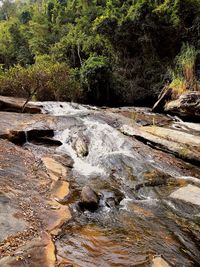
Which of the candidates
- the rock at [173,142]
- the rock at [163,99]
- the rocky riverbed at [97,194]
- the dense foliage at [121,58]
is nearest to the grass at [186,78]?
the rock at [163,99]

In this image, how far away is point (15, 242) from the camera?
3.47 meters

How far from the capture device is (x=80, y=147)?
802cm

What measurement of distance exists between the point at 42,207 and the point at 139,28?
43.3ft

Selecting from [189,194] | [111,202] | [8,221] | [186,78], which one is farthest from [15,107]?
[8,221]

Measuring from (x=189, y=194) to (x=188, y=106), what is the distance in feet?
19.7

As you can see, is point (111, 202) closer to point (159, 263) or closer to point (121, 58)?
point (159, 263)

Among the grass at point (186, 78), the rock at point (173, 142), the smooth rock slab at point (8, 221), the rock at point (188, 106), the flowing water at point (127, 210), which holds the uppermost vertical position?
the grass at point (186, 78)

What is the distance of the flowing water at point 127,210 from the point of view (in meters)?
3.76

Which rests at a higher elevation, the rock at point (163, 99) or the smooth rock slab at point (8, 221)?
the rock at point (163, 99)

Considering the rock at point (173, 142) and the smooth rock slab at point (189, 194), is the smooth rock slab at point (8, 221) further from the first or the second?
the rock at point (173, 142)

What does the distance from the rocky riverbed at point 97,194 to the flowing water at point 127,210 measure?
0.05 feet

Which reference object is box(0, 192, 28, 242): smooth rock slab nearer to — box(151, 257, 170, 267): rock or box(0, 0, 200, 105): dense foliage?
box(151, 257, 170, 267): rock

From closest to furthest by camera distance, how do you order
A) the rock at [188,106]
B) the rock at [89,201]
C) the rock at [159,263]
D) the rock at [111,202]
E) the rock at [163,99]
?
the rock at [159,263] < the rock at [89,201] < the rock at [111,202] < the rock at [188,106] < the rock at [163,99]

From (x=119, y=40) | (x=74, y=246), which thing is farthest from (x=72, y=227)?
(x=119, y=40)
